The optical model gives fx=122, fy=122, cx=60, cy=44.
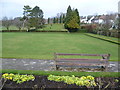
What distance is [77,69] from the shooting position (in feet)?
15.2

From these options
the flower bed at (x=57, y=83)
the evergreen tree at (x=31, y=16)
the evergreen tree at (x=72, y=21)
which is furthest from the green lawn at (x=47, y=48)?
the evergreen tree at (x=31, y=16)

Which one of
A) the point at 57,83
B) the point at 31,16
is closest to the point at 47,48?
the point at 57,83

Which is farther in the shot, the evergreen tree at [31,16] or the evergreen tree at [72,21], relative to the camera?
the evergreen tree at [31,16]

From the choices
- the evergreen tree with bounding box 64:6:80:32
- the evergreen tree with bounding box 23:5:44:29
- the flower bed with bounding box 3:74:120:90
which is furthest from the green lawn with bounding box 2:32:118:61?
the evergreen tree with bounding box 23:5:44:29

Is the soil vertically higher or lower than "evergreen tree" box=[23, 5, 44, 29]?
lower

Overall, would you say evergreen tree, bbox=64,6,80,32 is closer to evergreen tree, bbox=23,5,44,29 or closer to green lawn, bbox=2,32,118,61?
evergreen tree, bbox=23,5,44,29

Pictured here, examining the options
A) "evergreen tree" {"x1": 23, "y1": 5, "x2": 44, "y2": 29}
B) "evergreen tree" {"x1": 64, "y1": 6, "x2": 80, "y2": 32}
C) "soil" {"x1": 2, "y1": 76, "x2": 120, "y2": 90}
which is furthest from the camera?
"evergreen tree" {"x1": 23, "y1": 5, "x2": 44, "y2": 29}

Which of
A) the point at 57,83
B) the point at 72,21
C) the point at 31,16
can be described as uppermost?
the point at 31,16

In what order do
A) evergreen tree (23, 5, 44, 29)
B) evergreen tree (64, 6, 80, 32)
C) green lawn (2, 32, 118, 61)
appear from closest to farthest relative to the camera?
1. green lawn (2, 32, 118, 61)
2. evergreen tree (64, 6, 80, 32)
3. evergreen tree (23, 5, 44, 29)

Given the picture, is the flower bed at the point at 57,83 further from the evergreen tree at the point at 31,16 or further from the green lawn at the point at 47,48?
the evergreen tree at the point at 31,16

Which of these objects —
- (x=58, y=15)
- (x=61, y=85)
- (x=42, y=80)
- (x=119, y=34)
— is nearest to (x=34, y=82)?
(x=42, y=80)

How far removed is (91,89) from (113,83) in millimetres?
707

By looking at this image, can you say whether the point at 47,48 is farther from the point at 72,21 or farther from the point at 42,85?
the point at 72,21

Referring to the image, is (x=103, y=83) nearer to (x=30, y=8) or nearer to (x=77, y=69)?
(x=77, y=69)
